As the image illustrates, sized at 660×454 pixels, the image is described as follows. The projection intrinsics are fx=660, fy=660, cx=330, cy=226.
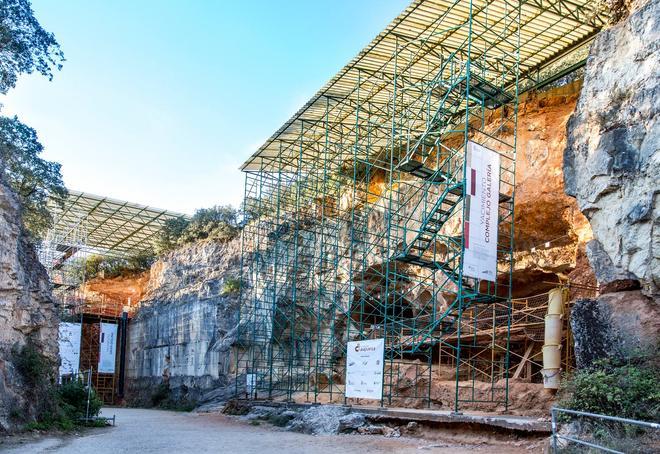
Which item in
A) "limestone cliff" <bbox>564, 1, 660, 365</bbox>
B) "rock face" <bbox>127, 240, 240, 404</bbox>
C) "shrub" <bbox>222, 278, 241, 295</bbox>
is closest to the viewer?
"limestone cliff" <bbox>564, 1, 660, 365</bbox>

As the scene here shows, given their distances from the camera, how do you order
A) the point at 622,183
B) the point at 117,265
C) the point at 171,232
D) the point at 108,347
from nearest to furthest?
the point at 622,183 < the point at 108,347 < the point at 171,232 < the point at 117,265

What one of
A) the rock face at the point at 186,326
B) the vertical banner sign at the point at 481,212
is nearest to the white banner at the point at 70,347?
the rock face at the point at 186,326

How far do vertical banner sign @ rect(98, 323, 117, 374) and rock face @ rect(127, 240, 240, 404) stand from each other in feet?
5.58

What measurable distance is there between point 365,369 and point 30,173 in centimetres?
1855

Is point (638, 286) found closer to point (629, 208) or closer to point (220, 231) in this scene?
point (629, 208)

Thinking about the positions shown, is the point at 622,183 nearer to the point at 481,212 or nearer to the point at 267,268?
the point at 481,212

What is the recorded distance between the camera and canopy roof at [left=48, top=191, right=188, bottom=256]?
3903 centimetres

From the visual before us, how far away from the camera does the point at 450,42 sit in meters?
20.9

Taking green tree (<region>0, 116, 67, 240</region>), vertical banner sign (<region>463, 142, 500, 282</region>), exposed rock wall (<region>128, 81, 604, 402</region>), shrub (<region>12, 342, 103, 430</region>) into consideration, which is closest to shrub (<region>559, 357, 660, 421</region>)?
vertical banner sign (<region>463, 142, 500, 282</region>)

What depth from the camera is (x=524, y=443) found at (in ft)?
40.5

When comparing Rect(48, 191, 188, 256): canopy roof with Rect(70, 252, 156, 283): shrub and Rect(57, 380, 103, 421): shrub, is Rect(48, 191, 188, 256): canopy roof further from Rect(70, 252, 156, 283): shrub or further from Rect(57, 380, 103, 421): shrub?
Rect(57, 380, 103, 421): shrub

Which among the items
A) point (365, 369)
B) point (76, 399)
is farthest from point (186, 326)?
point (365, 369)

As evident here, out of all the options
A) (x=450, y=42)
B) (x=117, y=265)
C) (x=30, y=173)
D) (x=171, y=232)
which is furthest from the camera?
(x=117, y=265)

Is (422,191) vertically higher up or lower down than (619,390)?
higher up
